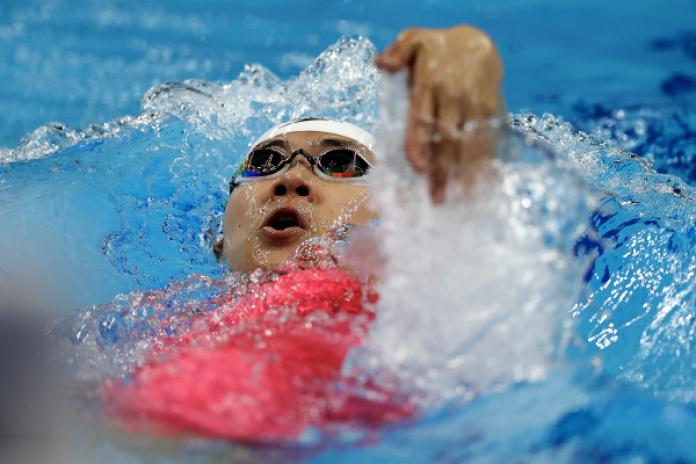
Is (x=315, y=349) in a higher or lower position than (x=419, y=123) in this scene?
lower

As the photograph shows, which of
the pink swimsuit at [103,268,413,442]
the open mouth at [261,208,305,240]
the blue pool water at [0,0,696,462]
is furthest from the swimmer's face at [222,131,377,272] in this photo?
the pink swimsuit at [103,268,413,442]

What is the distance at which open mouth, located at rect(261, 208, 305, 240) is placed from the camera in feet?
6.79

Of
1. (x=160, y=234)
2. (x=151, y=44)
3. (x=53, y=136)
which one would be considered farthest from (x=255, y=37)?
(x=160, y=234)

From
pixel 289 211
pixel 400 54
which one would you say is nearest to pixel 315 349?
pixel 400 54

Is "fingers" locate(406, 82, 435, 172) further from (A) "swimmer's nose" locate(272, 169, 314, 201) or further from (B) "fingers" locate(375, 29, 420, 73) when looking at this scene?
(A) "swimmer's nose" locate(272, 169, 314, 201)

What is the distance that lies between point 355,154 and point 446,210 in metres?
0.98

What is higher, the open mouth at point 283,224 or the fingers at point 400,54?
the open mouth at point 283,224

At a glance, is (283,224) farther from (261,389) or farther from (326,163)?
(261,389)

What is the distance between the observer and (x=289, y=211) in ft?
6.95

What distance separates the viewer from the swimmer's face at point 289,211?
209cm

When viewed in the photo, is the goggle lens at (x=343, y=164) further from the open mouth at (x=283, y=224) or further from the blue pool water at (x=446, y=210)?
the blue pool water at (x=446, y=210)

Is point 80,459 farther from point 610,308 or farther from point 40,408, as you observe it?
point 610,308

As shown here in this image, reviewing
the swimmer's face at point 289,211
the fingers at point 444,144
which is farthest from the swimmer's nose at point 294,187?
the fingers at point 444,144

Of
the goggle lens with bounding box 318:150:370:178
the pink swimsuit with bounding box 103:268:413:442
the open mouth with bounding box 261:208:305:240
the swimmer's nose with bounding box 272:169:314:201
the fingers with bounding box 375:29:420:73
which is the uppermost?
the goggle lens with bounding box 318:150:370:178
